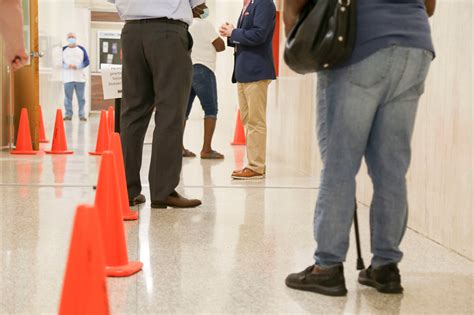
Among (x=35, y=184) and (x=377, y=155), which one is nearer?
(x=377, y=155)

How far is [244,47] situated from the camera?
545 centimetres

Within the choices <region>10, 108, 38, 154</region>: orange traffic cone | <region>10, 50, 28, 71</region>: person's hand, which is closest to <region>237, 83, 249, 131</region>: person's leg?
<region>10, 108, 38, 154</region>: orange traffic cone

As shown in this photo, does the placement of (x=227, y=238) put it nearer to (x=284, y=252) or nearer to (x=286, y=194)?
(x=284, y=252)

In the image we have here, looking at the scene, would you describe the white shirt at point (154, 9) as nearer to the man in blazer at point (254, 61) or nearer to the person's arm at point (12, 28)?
the man in blazer at point (254, 61)

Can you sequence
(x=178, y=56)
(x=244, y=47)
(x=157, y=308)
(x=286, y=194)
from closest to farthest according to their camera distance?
(x=157, y=308)
(x=178, y=56)
(x=286, y=194)
(x=244, y=47)

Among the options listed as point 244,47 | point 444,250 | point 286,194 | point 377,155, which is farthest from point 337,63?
point 244,47

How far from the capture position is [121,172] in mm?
3602

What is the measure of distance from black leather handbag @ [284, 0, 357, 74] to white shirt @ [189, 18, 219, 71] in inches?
185

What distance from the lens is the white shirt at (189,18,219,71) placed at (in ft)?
22.9

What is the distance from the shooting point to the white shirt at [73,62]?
46.1 feet

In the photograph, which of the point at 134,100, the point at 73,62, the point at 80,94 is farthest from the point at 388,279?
the point at 80,94

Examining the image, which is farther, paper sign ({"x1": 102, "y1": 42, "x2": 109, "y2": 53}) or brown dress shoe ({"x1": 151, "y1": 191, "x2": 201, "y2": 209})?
paper sign ({"x1": 102, "y1": 42, "x2": 109, "y2": 53})

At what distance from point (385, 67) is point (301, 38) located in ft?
0.97

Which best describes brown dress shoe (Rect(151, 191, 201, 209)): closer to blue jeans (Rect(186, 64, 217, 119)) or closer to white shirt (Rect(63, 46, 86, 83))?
blue jeans (Rect(186, 64, 217, 119))
